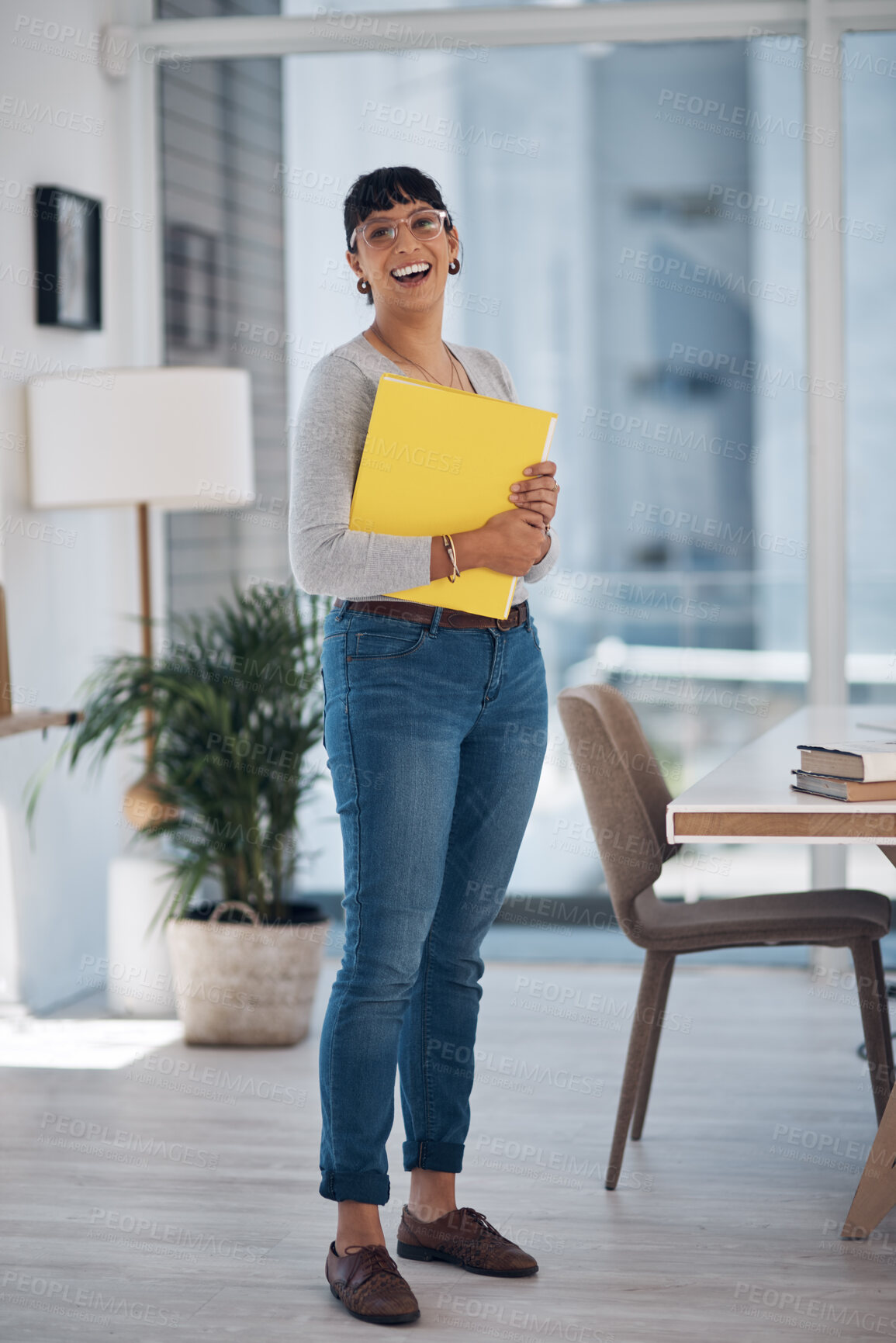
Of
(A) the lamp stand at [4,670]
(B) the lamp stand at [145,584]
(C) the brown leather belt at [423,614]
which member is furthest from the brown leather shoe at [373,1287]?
(B) the lamp stand at [145,584]

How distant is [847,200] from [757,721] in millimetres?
1438

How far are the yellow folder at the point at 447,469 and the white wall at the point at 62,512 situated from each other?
184 cm

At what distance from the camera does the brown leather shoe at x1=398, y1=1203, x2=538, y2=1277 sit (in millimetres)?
2139

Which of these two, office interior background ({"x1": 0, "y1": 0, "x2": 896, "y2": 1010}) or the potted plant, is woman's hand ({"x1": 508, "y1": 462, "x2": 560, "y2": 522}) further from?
office interior background ({"x1": 0, "y1": 0, "x2": 896, "y2": 1010})

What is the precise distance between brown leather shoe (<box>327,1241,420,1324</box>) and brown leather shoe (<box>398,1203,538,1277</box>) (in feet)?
0.41

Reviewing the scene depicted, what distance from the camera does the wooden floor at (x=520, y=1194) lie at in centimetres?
203

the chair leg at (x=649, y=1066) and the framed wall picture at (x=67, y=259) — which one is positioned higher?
the framed wall picture at (x=67, y=259)

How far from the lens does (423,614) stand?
1969 millimetres

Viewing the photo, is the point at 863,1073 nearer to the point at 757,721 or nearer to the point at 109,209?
the point at 757,721

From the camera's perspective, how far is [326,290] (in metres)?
4.20

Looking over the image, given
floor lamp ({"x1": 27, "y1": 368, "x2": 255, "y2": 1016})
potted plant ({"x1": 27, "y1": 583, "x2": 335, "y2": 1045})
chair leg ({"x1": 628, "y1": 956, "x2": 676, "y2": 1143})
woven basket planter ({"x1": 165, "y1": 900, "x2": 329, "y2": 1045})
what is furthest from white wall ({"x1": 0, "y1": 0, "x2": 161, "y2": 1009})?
chair leg ({"x1": 628, "y1": 956, "x2": 676, "y2": 1143})

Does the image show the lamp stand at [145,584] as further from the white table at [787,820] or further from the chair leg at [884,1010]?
the chair leg at [884,1010]

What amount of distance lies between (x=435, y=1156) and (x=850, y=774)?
2.70 ft

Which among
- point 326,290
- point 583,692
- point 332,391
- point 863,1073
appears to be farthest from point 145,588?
point 863,1073
